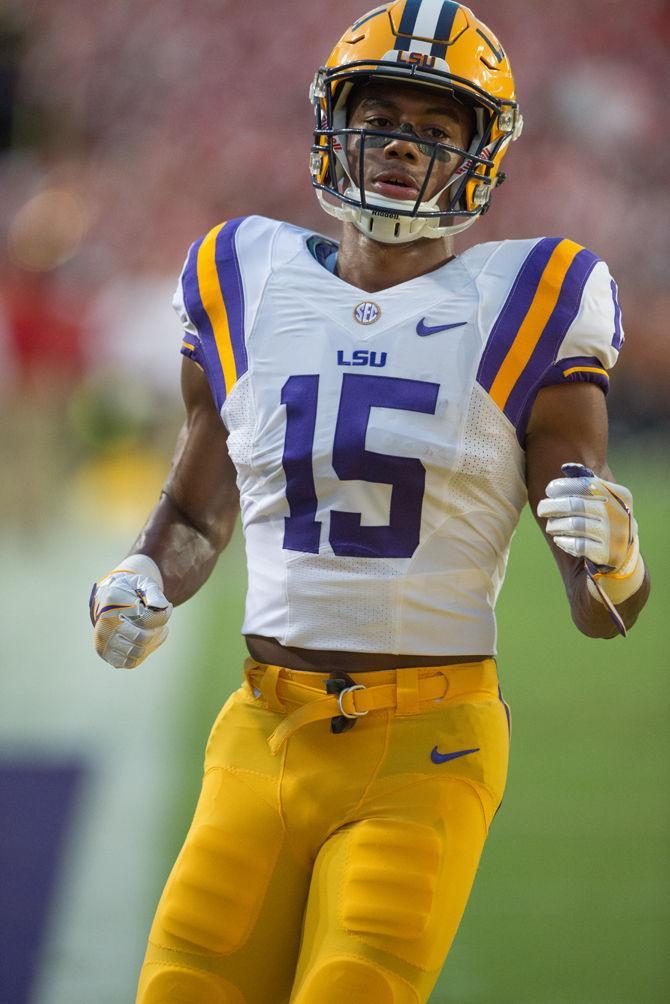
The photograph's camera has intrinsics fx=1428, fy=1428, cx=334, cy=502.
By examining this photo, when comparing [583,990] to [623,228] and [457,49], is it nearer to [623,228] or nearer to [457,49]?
[457,49]

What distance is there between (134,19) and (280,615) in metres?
8.91

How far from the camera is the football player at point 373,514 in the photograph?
1741mm

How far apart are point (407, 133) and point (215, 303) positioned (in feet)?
1.21

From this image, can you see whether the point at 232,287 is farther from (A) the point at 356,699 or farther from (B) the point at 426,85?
(A) the point at 356,699

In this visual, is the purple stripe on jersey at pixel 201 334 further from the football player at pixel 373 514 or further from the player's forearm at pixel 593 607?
the player's forearm at pixel 593 607

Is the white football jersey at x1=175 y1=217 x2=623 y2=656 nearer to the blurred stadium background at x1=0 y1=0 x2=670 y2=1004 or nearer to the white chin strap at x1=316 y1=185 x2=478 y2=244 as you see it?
the white chin strap at x1=316 y1=185 x2=478 y2=244

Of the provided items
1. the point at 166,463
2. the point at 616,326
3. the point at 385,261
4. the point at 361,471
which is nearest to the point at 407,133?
the point at 385,261

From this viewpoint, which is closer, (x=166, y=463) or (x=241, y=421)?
(x=241, y=421)

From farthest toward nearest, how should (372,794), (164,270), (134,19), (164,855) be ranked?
(134,19) < (164,270) < (164,855) < (372,794)

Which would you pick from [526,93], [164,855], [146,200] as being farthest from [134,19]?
[164,855]

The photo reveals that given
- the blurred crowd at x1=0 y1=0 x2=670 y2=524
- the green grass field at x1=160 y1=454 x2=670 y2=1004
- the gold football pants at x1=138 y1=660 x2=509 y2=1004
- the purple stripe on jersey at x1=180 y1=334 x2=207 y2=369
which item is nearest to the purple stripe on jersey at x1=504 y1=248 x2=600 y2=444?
the gold football pants at x1=138 y1=660 x2=509 y2=1004

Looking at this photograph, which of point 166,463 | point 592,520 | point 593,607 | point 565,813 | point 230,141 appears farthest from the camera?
point 230,141

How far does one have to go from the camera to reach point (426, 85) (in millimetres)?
2037

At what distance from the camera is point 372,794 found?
1.79 m
